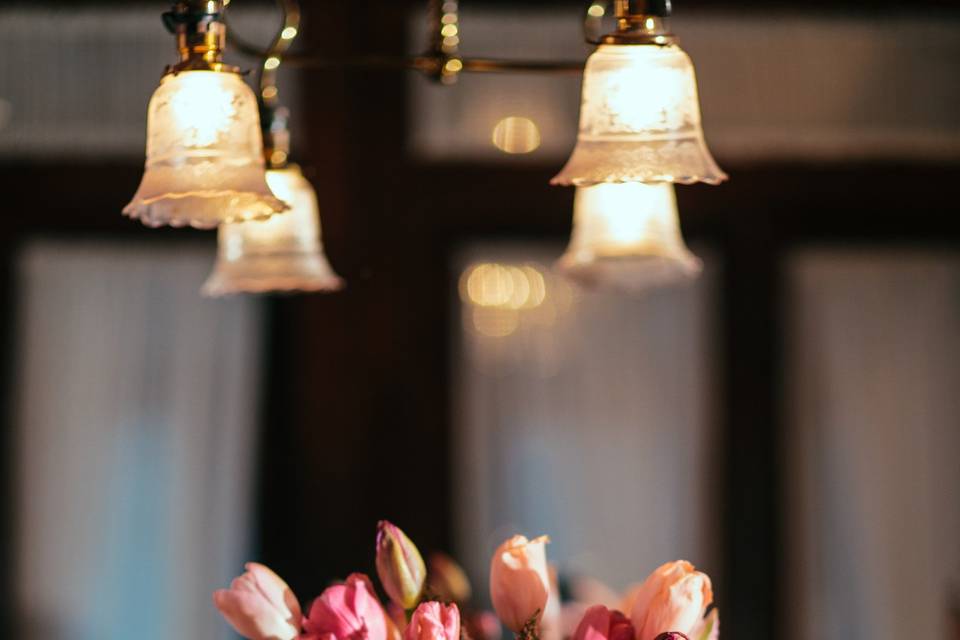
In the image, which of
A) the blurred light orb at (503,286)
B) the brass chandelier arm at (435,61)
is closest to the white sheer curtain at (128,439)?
the blurred light orb at (503,286)

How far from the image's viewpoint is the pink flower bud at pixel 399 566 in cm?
120

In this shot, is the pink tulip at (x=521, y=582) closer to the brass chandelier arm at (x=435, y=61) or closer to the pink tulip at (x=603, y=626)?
the pink tulip at (x=603, y=626)

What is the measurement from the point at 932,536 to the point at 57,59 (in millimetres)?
2503

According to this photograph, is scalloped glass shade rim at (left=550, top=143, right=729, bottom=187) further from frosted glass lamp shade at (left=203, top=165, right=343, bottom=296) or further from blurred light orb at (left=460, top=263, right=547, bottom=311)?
blurred light orb at (left=460, top=263, right=547, bottom=311)

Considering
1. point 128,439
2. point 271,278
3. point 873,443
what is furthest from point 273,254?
point 873,443

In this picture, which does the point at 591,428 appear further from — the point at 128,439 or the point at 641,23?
the point at 641,23

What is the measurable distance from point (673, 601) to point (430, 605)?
0.72ft

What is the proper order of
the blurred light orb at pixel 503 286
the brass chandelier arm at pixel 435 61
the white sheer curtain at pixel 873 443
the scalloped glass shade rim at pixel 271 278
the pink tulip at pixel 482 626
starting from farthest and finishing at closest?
the blurred light orb at pixel 503 286, the white sheer curtain at pixel 873 443, the scalloped glass shade rim at pixel 271 278, the brass chandelier arm at pixel 435 61, the pink tulip at pixel 482 626

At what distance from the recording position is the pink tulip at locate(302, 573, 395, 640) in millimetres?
1140

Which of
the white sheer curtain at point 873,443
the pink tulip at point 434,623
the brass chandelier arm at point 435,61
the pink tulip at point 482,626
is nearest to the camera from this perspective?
the pink tulip at point 434,623

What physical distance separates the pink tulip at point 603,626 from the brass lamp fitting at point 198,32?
66cm

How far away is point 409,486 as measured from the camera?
3143 millimetres

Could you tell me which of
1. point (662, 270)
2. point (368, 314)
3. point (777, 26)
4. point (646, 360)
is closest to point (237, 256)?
point (662, 270)

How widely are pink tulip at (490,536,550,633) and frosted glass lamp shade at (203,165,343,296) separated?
61 centimetres
